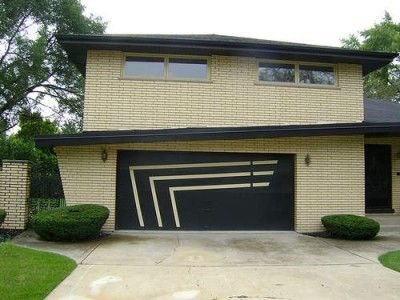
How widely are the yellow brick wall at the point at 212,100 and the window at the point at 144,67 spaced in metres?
0.23

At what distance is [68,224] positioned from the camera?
9547 mm

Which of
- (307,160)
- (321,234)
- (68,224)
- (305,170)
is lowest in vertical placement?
(321,234)

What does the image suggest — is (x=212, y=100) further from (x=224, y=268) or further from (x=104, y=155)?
(x=224, y=268)

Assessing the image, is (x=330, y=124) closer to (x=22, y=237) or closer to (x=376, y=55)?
(x=376, y=55)

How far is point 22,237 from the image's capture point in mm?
10180

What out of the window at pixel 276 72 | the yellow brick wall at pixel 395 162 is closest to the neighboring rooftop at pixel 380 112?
the yellow brick wall at pixel 395 162

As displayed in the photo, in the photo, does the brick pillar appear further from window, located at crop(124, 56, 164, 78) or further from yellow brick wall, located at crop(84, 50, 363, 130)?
window, located at crop(124, 56, 164, 78)

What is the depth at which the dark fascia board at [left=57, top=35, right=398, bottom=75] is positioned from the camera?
11.6 m

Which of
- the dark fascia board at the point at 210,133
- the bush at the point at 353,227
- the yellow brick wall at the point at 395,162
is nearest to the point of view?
the bush at the point at 353,227

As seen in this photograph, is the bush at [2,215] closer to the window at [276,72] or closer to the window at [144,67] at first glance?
the window at [144,67]

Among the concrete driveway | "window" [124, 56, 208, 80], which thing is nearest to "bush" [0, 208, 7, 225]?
the concrete driveway

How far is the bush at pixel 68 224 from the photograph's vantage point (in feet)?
31.3

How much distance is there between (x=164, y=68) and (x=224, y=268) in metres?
6.60

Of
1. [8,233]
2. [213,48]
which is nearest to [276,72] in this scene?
[213,48]
